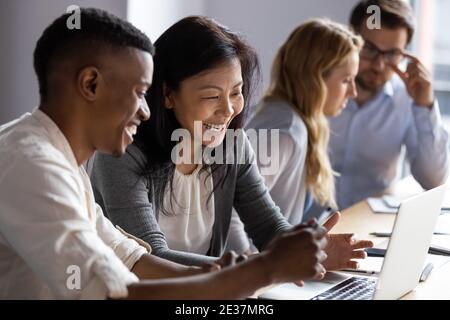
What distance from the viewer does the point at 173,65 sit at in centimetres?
190

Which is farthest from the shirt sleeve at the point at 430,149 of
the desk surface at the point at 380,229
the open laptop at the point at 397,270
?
the open laptop at the point at 397,270

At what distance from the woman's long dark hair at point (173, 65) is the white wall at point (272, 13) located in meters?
1.85

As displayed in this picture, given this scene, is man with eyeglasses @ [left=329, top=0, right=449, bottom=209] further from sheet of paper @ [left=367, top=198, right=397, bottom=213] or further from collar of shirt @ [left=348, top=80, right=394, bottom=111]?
sheet of paper @ [left=367, top=198, right=397, bottom=213]

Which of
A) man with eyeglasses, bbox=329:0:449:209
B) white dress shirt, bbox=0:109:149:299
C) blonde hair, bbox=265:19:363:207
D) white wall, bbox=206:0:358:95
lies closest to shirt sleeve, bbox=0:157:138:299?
white dress shirt, bbox=0:109:149:299

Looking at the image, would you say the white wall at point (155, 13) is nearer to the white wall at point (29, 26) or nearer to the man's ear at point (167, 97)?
the white wall at point (29, 26)

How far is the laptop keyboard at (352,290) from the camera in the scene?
1.59 meters

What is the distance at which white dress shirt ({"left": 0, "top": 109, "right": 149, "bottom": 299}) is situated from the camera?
1.18 metres

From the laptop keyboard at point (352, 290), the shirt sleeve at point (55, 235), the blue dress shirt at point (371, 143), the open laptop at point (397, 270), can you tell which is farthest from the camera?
the blue dress shirt at point (371, 143)

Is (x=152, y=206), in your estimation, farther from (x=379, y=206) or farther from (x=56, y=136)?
(x=379, y=206)

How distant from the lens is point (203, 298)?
1.18m

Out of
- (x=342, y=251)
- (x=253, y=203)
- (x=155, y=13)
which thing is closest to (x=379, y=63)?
(x=155, y=13)

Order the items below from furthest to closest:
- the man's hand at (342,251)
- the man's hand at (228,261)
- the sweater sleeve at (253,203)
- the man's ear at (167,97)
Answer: the sweater sleeve at (253,203) < the man's ear at (167,97) < the man's hand at (342,251) < the man's hand at (228,261)

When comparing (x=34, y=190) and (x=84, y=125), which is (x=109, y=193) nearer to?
(x=84, y=125)

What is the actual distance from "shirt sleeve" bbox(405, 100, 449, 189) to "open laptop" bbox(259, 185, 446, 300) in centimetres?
141
